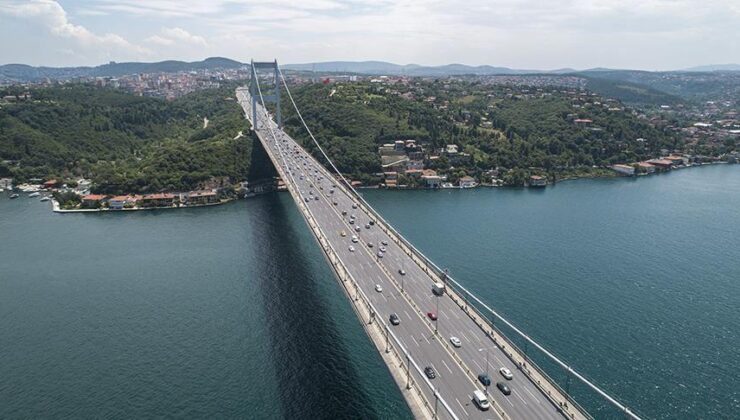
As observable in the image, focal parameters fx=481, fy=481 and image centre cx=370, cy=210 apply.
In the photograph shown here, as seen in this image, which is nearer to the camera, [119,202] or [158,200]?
[119,202]

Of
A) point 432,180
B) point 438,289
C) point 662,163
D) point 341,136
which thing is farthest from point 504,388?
point 662,163

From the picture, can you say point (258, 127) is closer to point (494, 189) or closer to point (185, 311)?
point (494, 189)

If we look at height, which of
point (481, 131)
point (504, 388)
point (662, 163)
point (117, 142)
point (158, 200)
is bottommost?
point (158, 200)

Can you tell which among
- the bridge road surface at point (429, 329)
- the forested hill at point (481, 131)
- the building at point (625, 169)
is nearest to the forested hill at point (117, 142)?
the forested hill at point (481, 131)

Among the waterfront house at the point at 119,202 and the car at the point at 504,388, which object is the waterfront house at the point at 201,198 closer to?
the waterfront house at the point at 119,202

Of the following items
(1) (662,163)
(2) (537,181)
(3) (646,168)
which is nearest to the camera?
(2) (537,181)

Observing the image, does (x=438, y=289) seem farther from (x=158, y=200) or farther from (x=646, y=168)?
(x=646, y=168)
